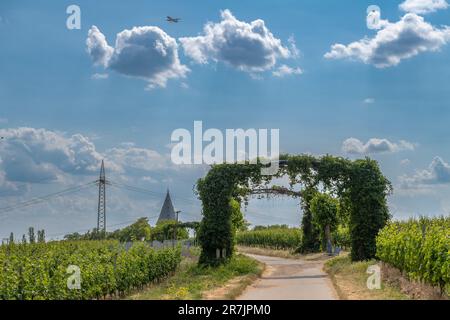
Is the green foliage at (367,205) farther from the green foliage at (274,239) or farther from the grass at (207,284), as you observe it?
the green foliage at (274,239)

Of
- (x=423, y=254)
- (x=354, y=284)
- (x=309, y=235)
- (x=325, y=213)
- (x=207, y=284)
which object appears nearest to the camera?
(x=423, y=254)

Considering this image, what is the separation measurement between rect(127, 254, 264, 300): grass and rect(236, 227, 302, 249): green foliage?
21.0 m

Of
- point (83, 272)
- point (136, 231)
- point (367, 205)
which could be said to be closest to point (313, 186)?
point (367, 205)

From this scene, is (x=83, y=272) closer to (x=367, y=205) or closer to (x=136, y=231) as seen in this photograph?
(x=367, y=205)

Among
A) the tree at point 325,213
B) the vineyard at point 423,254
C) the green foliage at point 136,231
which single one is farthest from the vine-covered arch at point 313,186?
the green foliage at point 136,231

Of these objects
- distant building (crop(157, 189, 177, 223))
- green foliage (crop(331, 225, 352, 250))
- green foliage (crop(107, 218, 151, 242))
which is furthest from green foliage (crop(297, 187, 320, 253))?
distant building (crop(157, 189, 177, 223))

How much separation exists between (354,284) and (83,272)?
7.80m

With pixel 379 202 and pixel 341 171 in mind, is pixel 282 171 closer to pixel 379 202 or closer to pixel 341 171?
pixel 341 171

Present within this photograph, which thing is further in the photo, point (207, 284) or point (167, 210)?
point (167, 210)

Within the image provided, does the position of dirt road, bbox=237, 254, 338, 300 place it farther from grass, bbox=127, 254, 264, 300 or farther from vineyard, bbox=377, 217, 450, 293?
vineyard, bbox=377, 217, 450, 293

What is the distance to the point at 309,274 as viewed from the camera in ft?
71.5

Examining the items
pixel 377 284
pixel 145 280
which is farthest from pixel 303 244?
pixel 377 284

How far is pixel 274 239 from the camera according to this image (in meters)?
49.9
